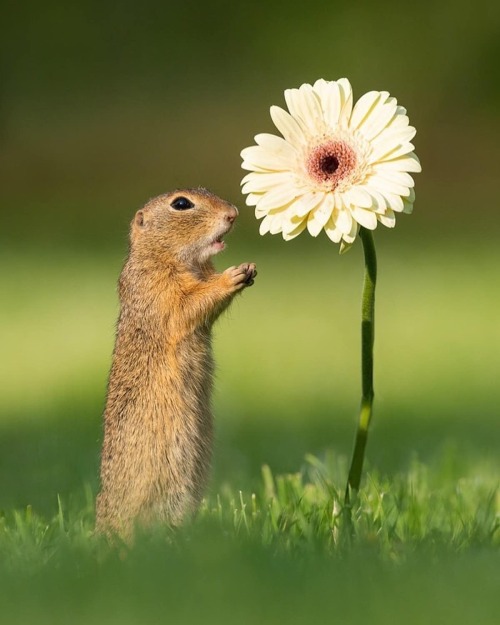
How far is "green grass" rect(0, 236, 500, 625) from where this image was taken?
11.5ft

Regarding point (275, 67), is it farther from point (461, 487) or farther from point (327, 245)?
point (461, 487)

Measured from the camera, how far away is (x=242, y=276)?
4500 millimetres

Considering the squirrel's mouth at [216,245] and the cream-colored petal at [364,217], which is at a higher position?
the squirrel's mouth at [216,245]

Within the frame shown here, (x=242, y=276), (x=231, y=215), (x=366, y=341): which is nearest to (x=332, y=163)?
(x=366, y=341)

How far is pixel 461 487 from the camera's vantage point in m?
5.35

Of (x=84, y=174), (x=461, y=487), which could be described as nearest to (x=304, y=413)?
(x=461, y=487)

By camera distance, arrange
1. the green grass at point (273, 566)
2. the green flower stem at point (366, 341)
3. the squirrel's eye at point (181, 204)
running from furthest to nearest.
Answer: the squirrel's eye at point (181, 204) < the green flower stem at point (366, 341) < the green grass at point (273, 566)

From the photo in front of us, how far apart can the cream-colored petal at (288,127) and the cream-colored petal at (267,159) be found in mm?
43

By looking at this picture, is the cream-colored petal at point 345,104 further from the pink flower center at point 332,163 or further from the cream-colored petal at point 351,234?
the cream-colored petal at point 351,234

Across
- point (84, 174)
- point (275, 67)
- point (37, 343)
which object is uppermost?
point (275, 67)

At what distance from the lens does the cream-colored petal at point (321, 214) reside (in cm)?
387

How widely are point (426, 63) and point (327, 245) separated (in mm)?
7870

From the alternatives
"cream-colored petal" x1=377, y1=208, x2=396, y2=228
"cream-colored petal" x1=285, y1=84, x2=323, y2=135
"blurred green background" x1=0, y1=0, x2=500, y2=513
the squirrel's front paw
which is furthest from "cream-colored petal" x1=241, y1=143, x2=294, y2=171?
"blurred green background" x1=0, y1=0, x2=500, y2=513

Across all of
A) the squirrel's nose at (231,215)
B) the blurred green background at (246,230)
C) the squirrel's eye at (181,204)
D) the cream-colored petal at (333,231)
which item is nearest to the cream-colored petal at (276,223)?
the cream-colored petal at (333,231)
